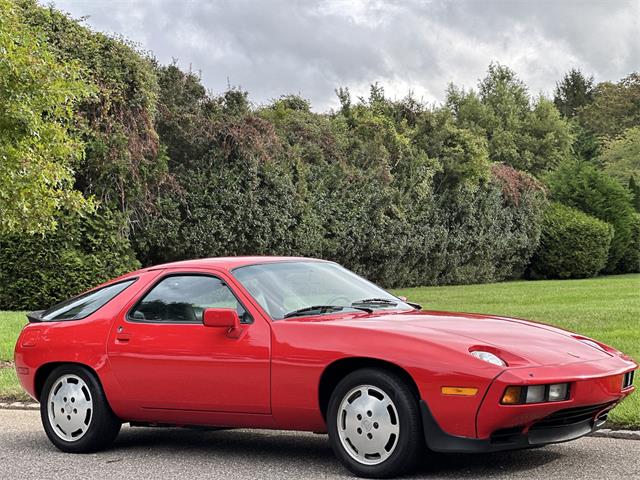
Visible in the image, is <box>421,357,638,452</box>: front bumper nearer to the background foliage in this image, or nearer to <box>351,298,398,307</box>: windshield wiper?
<box>351,298,398,307</box>: windshield wiper

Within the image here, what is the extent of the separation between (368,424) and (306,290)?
1365mm

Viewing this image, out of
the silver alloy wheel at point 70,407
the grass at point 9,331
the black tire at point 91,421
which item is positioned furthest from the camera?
the grass at point 9,331

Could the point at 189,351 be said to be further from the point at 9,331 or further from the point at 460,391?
the point at 9,331

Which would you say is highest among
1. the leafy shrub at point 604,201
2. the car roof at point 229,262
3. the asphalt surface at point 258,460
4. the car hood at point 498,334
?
the leafy shrub at point 604,201

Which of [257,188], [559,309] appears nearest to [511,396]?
[559,309]

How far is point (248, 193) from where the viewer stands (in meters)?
27.5

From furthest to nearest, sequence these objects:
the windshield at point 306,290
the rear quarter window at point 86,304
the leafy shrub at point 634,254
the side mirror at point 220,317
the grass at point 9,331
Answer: the leafy shrub at point 634,254, the grass at point 9,331, the rear quarter window at point 86,304, the windshield at point 306,290, the side mirror at point 220,317

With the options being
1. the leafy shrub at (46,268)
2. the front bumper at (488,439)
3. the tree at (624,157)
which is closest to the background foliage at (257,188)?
the leafy shrub at (46,268)

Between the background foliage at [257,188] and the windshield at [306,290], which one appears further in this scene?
the background foliage at [257,188]

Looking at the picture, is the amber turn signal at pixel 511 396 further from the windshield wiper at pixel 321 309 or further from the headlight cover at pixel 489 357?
the windshield wiper at pixel 321 309

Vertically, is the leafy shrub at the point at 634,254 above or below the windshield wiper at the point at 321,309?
above

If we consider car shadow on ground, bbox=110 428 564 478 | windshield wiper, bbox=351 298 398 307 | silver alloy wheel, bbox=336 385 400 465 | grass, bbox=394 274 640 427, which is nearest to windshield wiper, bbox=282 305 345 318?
windshield wiper, bbox=351 298 398 307

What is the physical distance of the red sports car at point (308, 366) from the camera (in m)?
6.02

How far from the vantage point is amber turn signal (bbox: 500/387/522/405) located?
5.87m
